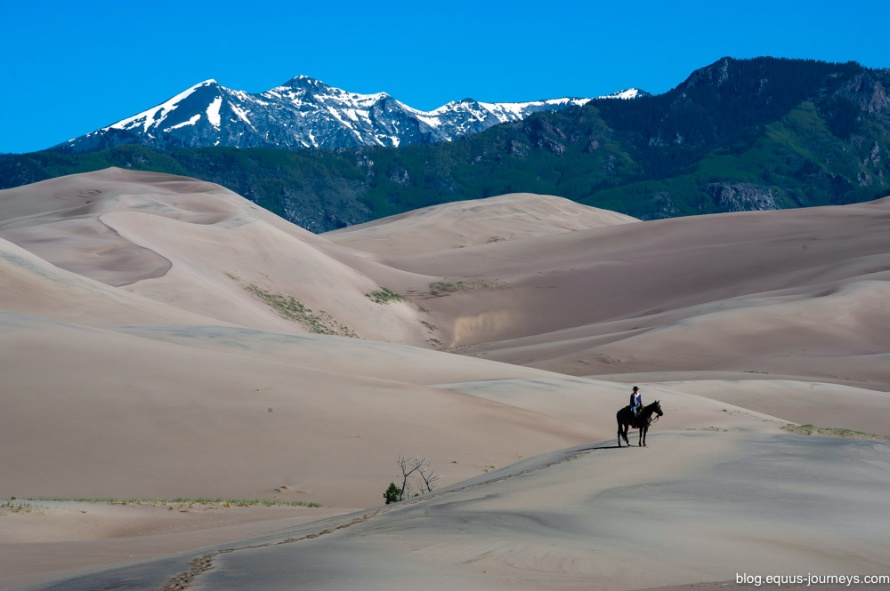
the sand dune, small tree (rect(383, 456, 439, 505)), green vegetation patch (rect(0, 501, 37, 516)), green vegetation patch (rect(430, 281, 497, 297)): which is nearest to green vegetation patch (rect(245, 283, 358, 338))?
green vegetation patch (rect(430, 281, 497, 297))

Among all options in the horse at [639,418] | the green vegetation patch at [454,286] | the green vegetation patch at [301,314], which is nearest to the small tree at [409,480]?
the horse at [639,418]

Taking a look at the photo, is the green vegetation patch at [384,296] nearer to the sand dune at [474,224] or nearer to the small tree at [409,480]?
the sand dune at [474,224]

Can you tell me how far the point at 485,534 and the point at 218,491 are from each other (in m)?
9.31

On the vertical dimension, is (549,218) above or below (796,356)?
above

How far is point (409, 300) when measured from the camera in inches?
2876

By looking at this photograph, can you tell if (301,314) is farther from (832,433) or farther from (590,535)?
(590,535)

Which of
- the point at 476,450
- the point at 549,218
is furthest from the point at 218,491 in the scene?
the point at 549,218

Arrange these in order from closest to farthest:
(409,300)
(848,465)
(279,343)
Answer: (848,465) < (279,343) < (409,300)

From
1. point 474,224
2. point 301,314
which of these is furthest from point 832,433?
point 474,224

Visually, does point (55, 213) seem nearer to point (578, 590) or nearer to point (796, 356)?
point (796, 356)

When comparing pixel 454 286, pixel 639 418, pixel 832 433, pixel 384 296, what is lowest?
pixel 832 433

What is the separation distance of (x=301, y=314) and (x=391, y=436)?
40.0 metres

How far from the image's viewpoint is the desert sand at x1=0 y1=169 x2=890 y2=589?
9.93m

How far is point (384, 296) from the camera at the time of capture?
71312 millimetres
